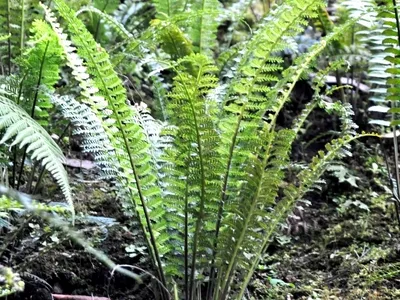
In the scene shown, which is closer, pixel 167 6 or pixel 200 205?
pixel 200 205

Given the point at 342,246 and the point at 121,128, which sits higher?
the point at 121,128

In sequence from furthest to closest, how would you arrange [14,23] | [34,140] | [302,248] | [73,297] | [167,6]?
1. [167,6]
2. [302,248]
3. [14,23]
4. [73,297]
5. [34,140]

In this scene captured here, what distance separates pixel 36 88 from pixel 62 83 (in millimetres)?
861

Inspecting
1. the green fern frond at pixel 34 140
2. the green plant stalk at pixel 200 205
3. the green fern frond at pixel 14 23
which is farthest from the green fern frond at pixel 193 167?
the green fern frond at pixel 14 23

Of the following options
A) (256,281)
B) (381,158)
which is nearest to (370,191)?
(381,158)

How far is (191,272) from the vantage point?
1.32 metres

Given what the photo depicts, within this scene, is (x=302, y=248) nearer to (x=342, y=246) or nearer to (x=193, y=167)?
(x=342, y=246)

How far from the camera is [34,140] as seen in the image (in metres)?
1.11

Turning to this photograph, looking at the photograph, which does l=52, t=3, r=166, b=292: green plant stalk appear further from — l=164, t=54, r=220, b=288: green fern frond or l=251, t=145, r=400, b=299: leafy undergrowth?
l=251, t=145, r=400, b=299: leafy undergrowth

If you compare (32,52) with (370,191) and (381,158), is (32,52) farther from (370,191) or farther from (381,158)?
(381,158)

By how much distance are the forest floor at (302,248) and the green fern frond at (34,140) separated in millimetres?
239

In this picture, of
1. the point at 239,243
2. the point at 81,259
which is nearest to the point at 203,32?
the point at 81,259

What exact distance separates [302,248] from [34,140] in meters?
1.04

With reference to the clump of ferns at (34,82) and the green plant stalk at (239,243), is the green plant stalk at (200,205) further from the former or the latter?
the clump of ferns at (34,82)
